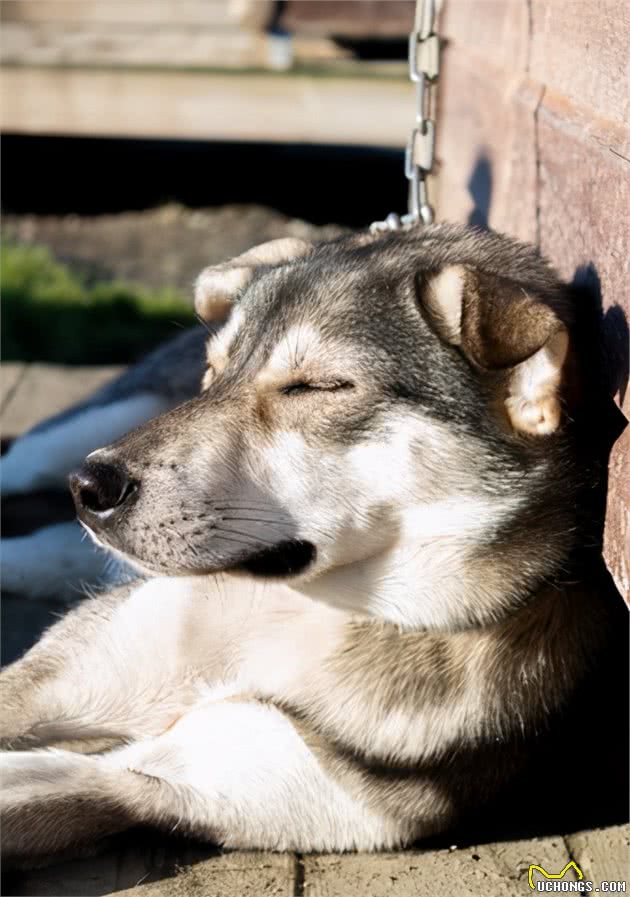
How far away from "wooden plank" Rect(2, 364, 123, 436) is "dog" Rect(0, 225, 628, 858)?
278 cm

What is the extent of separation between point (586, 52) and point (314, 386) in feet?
3.82

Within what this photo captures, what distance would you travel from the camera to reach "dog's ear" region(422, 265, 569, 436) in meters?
2.53

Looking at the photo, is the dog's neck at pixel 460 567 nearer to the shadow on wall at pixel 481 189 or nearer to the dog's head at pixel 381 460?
the dog's head at pixel 381 460

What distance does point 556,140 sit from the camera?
3.39 m

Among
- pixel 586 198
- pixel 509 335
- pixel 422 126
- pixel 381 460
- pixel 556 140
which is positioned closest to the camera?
pixel 509 335

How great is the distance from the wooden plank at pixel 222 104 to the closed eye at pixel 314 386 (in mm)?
5203

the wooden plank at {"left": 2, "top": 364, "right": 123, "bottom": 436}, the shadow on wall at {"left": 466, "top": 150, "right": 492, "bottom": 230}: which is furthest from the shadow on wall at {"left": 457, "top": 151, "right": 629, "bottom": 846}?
the wooden plank at {"left": 2, "top": 364, "right": 123, "bottom": 436}

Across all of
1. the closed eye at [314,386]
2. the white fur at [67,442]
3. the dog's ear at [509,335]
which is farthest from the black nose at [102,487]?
the white fur at [67,442]

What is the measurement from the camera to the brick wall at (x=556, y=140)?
2.72 m

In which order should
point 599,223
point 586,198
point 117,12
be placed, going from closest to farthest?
point 599,223
point 586,198
point 117,12

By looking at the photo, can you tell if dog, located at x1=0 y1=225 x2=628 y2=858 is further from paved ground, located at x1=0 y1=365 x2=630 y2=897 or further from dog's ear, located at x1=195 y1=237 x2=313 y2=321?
dog's ear, located at x1=195 y1=237 x2=313 y2=321

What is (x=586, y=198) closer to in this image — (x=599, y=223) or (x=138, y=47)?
(x=599, y=223)

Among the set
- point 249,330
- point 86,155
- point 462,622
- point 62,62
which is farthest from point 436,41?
point 86,155

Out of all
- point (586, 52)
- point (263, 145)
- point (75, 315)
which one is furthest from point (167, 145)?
point (586, 52)
